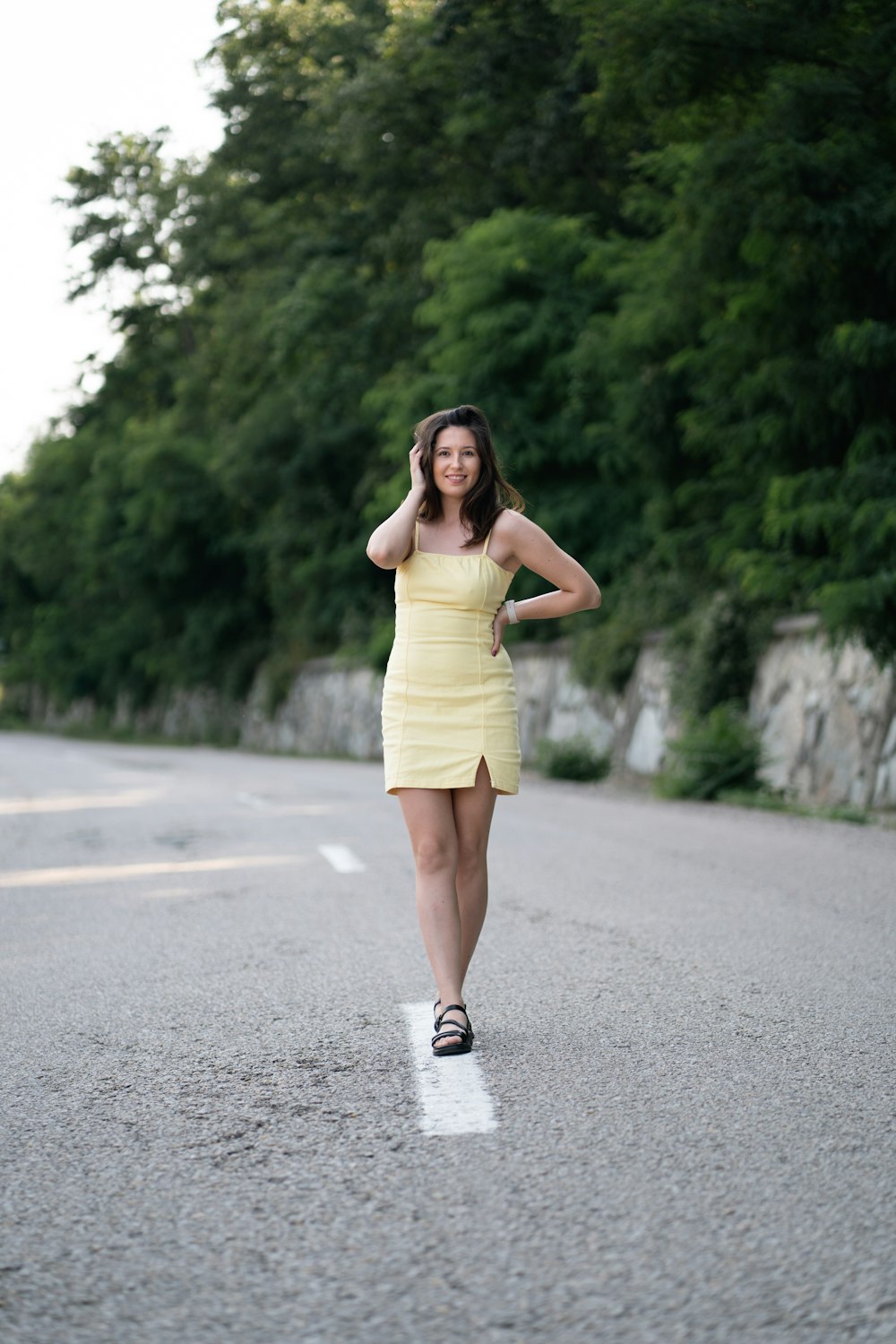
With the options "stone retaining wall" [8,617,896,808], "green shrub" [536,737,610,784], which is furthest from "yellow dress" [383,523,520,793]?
"green shrub" [536,737,610,784]

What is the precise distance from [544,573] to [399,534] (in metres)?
0.52

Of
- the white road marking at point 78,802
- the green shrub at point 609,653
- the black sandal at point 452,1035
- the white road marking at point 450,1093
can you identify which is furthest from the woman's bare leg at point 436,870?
the green shrub at point 609,653

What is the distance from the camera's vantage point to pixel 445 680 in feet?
15.4

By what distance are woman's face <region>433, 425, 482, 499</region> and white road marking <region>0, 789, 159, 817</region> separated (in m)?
11.2

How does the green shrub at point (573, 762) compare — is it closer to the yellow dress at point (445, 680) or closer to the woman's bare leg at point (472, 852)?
the woman's bare leg at point (472, 852)

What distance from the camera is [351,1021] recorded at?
4957 millimetres

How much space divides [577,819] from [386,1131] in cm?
997

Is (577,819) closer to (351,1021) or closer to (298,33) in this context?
(351,1021)

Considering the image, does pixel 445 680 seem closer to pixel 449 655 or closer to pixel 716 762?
pixel 449 655

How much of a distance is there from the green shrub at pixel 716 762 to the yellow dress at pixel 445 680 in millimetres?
12515

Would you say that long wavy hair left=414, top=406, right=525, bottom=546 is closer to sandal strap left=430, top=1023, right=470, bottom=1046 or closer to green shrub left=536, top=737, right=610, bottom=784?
sandal strap left=430, top=1023, right=470, bottom=1046

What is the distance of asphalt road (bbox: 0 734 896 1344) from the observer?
2.64m

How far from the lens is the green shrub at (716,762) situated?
16922 mm

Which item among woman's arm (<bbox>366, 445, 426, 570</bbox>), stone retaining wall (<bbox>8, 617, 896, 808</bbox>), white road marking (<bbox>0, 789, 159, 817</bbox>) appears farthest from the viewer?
stone retaining wall (<bbox>8, 617, 896, 808</bbox>)
